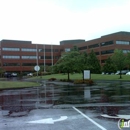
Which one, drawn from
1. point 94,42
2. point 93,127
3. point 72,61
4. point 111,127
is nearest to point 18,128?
point 93,127

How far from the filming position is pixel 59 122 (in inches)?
295

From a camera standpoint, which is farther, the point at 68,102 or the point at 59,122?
the point at 68,102

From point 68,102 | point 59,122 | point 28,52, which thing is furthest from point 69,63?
point 28,52

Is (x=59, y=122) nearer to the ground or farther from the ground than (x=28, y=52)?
nearer to the ground

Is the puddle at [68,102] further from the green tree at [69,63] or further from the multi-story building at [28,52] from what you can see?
the multi-story building at [28,52]

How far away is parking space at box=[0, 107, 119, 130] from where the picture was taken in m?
6.80

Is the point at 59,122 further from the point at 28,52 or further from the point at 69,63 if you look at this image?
the point at 28,52

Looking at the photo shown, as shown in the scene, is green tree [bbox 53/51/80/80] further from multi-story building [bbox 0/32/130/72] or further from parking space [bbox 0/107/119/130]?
multi-story building [bbox 0/32/130/72]

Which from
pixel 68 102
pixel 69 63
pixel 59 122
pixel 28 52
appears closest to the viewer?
pixel 59 122

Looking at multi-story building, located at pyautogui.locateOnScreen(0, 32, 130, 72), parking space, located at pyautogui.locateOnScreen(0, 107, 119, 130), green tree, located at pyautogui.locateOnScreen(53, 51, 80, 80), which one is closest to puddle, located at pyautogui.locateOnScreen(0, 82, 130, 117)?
parking space, located at pyautogui.locateOnScreen(0, 107, 119, 130)

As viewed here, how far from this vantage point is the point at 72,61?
37688 mm

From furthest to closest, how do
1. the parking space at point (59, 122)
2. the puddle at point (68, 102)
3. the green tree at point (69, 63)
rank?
the green tree at point (69, 63) < the puddle at point (68, 102) < the parking space at point (59, 122)

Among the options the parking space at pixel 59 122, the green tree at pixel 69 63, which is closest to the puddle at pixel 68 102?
the parking space at pixel 59 122

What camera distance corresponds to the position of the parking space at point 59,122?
22.3 ft
